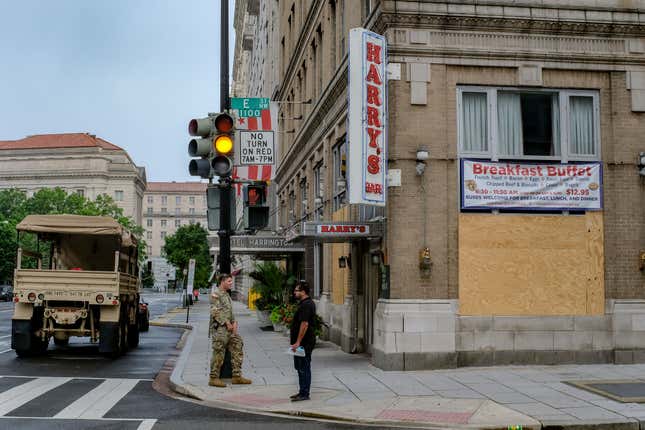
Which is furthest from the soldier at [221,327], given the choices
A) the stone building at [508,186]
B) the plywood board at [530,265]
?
the plywood board at [530,265]

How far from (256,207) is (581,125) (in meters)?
7.36

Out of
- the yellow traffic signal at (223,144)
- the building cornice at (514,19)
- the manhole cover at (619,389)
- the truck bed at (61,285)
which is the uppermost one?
the building cornice at (514,19)

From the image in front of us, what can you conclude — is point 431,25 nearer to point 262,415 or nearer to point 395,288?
point 395,288

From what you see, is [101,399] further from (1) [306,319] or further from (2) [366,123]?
(2) [366,123]

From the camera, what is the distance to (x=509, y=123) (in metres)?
16.2

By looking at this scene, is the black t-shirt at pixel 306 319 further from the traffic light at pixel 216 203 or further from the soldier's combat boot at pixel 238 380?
the traffic light at pixel 216 203

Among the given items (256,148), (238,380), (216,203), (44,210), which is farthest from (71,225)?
(44,210)

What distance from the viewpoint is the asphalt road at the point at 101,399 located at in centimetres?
990

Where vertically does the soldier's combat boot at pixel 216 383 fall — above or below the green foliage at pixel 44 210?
below

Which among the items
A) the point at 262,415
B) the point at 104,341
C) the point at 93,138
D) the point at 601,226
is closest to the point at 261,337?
the point at 104,341

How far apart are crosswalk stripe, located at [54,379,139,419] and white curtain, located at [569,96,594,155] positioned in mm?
9929

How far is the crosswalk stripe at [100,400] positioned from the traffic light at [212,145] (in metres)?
3.78

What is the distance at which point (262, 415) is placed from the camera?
10.6 meters

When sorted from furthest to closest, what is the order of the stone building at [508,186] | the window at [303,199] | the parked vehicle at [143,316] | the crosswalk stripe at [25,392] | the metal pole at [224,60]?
the window at [303,199] < the parked vehicle at [143,316] < the stone building at [508,186] < the metal pole at [224,60] < the crosswalk stripe at [25,392]
